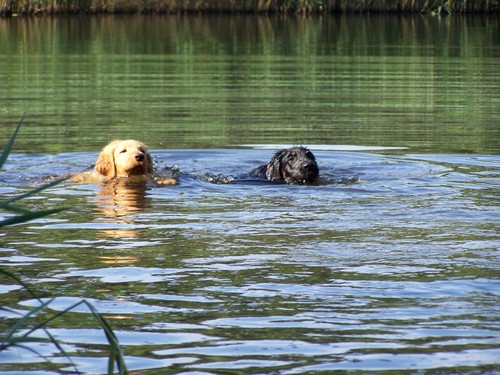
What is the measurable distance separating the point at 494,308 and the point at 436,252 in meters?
1.48

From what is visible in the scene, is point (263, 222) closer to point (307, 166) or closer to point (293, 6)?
point (307, 166)

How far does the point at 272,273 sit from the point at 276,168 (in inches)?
182

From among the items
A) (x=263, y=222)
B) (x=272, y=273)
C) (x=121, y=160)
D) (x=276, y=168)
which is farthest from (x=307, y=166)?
(x=272, y=273)

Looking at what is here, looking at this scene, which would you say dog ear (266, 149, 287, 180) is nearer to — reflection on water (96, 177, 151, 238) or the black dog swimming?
the black dog swimming

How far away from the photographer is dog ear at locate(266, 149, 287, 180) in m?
11.4

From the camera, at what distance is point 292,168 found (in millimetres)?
11180

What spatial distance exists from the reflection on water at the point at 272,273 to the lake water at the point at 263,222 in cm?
2

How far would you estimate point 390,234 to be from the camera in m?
8.12

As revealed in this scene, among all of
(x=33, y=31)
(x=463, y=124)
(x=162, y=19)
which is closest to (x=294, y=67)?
(x=463, y=124)

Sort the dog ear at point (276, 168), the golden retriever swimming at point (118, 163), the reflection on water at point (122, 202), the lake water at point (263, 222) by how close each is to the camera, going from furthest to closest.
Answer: the golden retriever swimming at point (118, 163)
the dog ear at point (276, 168)
the reflection on water at point (122, 202)
the lake water at point (263, 222)

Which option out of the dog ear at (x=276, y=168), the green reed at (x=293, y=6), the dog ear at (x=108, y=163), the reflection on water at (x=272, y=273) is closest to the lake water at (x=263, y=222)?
the reflection on water at (x=272, y=273)

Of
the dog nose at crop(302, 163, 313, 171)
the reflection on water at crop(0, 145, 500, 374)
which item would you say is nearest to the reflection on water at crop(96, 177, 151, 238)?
the reflection on water at crop(0, 145, 500, 374)

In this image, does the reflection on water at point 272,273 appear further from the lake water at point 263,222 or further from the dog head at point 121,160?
the dog head at point 121,160

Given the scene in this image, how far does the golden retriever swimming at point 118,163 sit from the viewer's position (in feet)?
37.8
